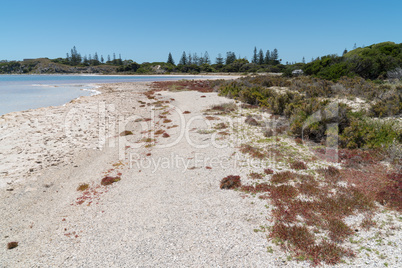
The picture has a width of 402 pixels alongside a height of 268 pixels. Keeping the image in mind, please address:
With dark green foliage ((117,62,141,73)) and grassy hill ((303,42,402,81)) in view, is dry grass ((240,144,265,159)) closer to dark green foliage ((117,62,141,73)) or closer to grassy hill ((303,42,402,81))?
grassy hill ((303,42,402,81))

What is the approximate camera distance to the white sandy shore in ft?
16.6

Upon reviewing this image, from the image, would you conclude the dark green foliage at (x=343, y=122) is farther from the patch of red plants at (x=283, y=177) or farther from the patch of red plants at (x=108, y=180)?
the patch of red plants at (x=108, y=180)

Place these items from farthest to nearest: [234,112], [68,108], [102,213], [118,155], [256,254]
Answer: [68,108] → [234,112] → [118,155] → [102,213] → [256,254]

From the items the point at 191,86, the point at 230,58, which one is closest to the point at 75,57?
the point at 230,58

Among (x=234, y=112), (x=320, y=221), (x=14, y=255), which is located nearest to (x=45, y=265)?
(x=14, y=255)

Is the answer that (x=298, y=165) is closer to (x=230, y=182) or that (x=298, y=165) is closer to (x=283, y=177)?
(x=283, y=177)

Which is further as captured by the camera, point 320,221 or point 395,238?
point 320,221

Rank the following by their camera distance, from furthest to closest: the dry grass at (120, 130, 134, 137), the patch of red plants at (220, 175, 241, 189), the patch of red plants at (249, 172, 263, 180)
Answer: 1. the dry grass at (120, 130, 134, 137)
2. the patch of red plants at (249, 172, 263, 180)
3. the patch of red plants at (220, 175, 241, 189)

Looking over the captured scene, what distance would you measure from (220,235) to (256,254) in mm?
986

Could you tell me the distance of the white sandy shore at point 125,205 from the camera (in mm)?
5051

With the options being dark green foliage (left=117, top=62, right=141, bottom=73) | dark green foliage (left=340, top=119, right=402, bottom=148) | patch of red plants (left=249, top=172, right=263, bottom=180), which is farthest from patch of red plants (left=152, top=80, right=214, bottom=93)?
dark green foliage (left=117, top=62, right=141, bottom=73)

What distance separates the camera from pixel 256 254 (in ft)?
15.6

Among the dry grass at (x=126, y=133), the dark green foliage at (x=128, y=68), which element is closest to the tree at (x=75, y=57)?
the dark green foliage at (x=128, y=68)

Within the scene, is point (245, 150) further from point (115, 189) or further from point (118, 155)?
point (118, 155)
